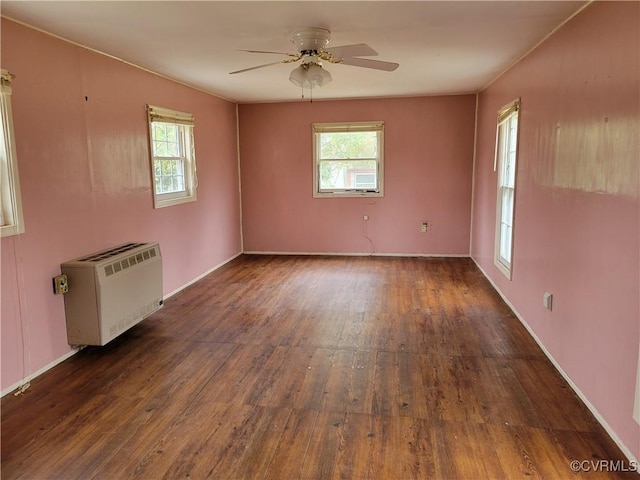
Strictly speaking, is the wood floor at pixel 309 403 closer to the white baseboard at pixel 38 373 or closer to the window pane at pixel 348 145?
the white baseboard at pixel 38 373

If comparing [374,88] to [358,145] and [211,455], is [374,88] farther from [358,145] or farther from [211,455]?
[211,455]

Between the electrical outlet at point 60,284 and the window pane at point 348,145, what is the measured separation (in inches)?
169

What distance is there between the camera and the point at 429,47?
3523 mm

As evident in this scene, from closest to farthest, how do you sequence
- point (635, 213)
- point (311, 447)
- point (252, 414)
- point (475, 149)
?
point (635, 213) → point (311, 447) → point (252, 414) → point (475, 149)

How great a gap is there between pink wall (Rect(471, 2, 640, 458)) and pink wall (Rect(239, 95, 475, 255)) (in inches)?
97.5

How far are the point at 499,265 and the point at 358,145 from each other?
2.85 m

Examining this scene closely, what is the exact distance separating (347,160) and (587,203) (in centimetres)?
438

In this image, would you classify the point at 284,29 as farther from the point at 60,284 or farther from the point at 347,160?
the point at 347,160

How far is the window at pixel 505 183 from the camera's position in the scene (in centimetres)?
438

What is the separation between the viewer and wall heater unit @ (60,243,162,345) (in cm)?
318

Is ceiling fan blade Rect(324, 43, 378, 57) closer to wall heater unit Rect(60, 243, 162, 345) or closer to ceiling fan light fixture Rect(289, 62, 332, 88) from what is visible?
ceiling fan light fixture Rect(289, 62, 332, 88)

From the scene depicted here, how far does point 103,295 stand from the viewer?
3.20 meters

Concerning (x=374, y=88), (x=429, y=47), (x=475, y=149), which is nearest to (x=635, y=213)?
(x=429, y=47)

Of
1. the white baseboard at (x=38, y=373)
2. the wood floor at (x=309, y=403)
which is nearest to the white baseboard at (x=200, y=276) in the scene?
the wood floor at (x=309, y=403)
